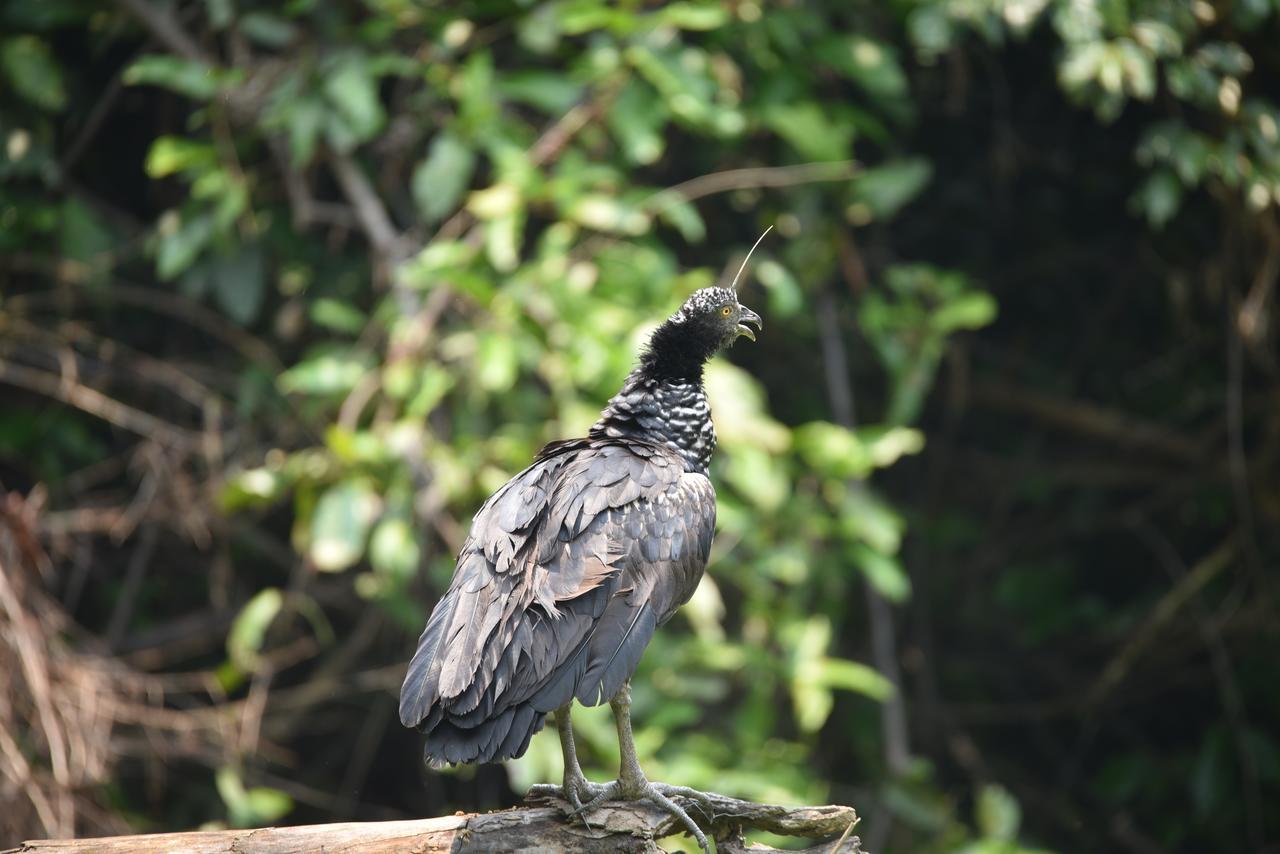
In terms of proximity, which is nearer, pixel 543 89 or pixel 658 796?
pixel 658 796

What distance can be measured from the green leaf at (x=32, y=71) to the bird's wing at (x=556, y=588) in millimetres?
2843

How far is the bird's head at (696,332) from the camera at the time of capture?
12.7ft

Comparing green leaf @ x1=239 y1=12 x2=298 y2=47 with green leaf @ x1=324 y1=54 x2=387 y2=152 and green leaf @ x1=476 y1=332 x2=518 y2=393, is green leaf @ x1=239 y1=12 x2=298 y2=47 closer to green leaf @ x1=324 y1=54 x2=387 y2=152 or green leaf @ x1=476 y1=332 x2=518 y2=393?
green leaf @ x1=324 y1=54 x2=387 y2=152

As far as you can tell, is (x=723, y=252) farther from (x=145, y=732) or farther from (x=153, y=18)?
(x=145, y=732)

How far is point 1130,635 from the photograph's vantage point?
631 centimetres

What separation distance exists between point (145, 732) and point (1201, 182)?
477cm

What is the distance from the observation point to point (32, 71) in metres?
5.12

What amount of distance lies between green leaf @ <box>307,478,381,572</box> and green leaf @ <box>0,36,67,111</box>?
77.6 inches

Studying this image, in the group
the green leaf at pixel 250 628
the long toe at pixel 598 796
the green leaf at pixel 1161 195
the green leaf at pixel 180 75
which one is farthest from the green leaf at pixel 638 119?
the long toe at pixel 598 796

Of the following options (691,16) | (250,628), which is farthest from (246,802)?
(691,16)

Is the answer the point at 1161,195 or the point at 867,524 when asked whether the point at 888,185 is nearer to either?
the point at 1161,195

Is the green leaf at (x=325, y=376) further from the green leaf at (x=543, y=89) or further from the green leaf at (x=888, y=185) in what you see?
the green leaf at (x=888, y=185)

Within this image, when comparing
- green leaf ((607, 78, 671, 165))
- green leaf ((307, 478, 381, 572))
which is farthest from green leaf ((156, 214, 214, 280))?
green leaf ((607, 78, 671, 165))

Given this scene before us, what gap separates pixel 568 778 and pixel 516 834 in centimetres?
22
